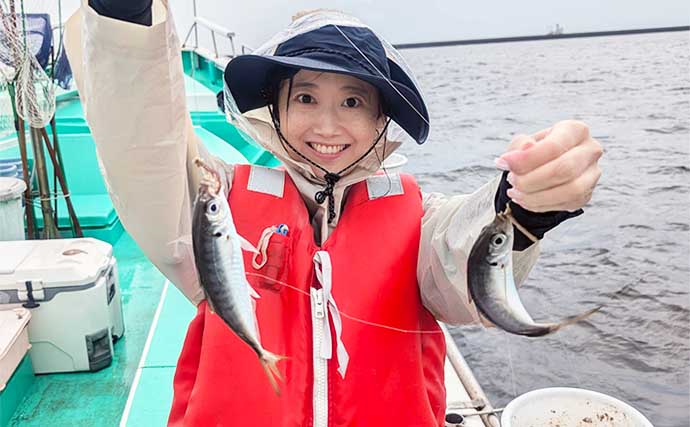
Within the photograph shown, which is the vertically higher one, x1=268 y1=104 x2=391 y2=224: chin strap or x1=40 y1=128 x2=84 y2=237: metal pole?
x1=268 y1=104 x2=391 y2=224: chin strap

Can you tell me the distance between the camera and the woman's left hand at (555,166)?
1309mm

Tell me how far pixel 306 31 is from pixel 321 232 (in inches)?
27.6

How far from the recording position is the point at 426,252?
6.54ft

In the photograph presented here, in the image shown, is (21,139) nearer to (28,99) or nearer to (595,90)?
(28,99)

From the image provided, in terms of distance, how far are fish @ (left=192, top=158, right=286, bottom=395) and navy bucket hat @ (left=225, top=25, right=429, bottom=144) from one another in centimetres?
63

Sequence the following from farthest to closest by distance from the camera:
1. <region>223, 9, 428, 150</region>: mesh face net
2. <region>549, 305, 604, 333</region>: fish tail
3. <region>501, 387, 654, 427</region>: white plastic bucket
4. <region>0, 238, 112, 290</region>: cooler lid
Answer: <region>0, 238, 112, 290</region>: cooler lid
<region>501, 387, 654, 427</region>: white plastic bucket
<region>223, 9, 428, 150</region>: mesh face net
<region>549, 305, 604, 333</region>: fish tail

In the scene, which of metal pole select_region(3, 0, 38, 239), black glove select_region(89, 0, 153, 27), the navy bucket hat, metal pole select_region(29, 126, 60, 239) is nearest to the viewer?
black glove select_region(89, 0, 153, 27)

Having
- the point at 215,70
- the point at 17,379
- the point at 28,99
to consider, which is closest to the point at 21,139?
the point at 28,99

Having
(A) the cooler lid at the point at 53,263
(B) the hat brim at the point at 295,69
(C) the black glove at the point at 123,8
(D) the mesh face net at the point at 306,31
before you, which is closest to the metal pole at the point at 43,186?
(A) the cooler lid at the point at 53,263

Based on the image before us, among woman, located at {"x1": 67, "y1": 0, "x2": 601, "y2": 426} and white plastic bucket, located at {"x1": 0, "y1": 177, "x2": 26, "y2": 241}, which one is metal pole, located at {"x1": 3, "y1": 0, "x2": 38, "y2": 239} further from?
woman, located at {"x1": 67, "y1": 0, "x2": 601, "y2": 426}

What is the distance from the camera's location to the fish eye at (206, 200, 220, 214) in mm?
1270

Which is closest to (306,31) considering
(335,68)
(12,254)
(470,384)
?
(335,68)

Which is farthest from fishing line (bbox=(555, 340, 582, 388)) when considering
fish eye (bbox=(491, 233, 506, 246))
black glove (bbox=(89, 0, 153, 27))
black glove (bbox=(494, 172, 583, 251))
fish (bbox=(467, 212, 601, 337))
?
black glove (bbox=(89, 0, 153, 27))

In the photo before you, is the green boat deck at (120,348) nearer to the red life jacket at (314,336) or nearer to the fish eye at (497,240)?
the red life jacket at (314,336)
